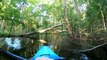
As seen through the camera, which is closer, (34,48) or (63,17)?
(34,48)

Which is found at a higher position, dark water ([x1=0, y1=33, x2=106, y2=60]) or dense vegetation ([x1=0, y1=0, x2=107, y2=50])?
dense vegetation ([x1=0, y1=0, x2=107, y2=50])

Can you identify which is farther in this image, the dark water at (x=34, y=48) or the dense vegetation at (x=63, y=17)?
the dense vegetation at (x=63, y=17)

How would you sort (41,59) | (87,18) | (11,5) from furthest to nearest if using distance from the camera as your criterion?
(87,18), (11,5), (41,59)

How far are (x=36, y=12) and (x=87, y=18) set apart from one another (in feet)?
46.1

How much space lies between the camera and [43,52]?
2.35 meters

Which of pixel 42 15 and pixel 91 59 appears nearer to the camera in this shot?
pixel 91 59

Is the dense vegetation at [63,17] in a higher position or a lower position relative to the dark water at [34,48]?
higher

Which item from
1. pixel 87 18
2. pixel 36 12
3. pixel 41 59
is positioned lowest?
pixel 41 59

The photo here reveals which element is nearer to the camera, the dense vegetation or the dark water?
the dark water

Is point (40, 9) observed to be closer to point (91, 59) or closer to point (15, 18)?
point (15, 18)

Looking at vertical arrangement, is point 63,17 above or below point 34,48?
above

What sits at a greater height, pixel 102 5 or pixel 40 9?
pixel 40 9

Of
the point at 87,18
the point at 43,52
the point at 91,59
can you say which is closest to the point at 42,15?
the point at 87,18

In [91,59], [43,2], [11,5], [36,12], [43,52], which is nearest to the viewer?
[43,52]
